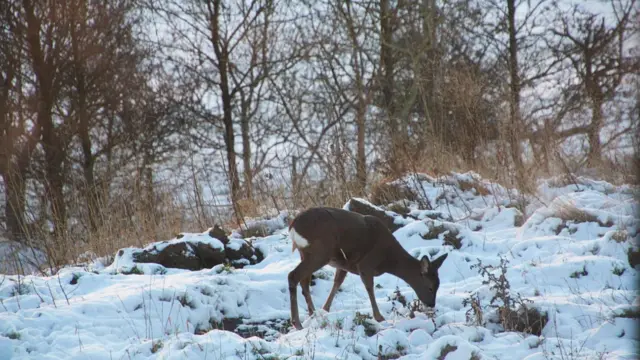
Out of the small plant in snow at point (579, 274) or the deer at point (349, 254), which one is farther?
the small plant in snow at point (579, 274)

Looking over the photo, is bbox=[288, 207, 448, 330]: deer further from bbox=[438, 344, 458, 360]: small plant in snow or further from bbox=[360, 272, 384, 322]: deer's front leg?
bbox=[438, 344, 458, 360]: small plant in snow

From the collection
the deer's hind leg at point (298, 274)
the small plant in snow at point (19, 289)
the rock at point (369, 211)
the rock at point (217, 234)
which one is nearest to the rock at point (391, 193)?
the rock at point (369, 211)

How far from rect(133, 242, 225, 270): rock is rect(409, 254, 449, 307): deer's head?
9.51ft

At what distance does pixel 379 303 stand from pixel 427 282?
608 mm

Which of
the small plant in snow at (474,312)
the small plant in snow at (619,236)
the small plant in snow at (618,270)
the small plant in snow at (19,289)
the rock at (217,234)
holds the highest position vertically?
the rock at (217,234)

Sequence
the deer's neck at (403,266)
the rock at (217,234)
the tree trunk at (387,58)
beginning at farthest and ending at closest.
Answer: the tree trunk at (387,58), the rock at (217,234), the deer's neck at (403,266)

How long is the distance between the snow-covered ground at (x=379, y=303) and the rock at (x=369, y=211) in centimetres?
25

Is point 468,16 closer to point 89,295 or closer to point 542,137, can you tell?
point 542,137

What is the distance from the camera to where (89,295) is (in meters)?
6.16

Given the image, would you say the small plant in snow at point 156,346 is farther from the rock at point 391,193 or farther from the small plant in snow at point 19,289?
the rock at point 391,193

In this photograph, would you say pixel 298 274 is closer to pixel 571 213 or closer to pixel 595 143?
pixel 571 213

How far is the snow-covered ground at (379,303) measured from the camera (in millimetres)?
4867

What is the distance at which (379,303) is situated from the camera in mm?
6469

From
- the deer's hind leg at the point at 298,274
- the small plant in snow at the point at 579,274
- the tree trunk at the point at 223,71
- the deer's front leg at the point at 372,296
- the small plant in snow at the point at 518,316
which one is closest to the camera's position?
the small plant in snow at the point at 518,316
